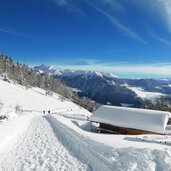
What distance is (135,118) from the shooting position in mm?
36688

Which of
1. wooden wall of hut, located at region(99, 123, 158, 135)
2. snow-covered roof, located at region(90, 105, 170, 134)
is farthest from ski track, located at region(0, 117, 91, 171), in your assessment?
wooden wall of hut, located at region(99, 123, 158, 135)

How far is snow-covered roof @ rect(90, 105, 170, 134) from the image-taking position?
3391 centimetres

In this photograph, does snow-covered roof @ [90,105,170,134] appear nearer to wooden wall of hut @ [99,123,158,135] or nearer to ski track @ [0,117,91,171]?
wooden wall of hut @ [99,123,158,135]

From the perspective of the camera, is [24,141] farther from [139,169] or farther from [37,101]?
[37,101]

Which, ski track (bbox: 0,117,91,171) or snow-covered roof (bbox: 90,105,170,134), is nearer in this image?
ski track (bbox: 0,117,91,171)

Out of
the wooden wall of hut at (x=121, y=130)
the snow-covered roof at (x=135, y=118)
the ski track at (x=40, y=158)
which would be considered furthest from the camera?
the wooden wall of hut at (x=121, y=130)

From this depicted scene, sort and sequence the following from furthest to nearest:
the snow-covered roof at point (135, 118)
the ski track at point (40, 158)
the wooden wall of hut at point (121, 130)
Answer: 1. the wooden wall of hut at point (121, 130)
2. the snow-covered roof at point (135, 118)
3. the ski track at point (40, 158)

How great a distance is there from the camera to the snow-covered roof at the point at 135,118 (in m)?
33.9

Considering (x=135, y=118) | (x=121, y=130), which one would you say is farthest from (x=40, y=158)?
(x=135, y=118)

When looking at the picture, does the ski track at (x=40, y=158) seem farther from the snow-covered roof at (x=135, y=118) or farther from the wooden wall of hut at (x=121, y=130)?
the wooden wall of hut at (x=121, y=130)

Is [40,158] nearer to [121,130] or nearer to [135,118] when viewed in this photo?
[121,130]

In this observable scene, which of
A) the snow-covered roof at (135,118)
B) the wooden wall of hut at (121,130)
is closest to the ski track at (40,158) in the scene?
the snow-covered roof at (135,118)

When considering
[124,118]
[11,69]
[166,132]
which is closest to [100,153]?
[166,132]

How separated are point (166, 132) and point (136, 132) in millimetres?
4080
